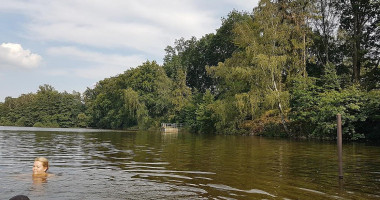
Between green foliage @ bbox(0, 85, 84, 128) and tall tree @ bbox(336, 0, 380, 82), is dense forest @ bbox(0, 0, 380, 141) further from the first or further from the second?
green foliage @ bbox(0, 85, 84, 128)

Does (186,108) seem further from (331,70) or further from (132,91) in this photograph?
(331,70)

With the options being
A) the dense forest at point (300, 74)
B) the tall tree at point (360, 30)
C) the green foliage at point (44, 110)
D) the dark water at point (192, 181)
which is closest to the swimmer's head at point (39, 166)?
the dark water at point (192, 181)

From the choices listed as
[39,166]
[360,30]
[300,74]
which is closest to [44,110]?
[300,74]

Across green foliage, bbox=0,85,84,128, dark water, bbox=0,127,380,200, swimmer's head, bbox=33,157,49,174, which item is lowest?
dark water, bbox=0,127,380,200

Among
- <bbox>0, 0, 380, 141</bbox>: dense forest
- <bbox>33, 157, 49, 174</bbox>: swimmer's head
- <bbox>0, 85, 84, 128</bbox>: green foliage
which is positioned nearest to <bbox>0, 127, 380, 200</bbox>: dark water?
<bbox>33, 157, 49, 174</bbox>: swimmer's head

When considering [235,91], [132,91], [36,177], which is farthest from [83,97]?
[36,177]

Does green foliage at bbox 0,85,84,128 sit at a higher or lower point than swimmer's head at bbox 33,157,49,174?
higher

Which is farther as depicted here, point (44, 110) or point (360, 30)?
point (44, 110)

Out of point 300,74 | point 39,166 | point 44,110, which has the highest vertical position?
point 300,74

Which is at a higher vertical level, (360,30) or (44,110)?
(360,30)

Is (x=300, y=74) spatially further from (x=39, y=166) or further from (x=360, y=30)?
(x=39, y=166)

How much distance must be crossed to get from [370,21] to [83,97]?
9394 centimetres

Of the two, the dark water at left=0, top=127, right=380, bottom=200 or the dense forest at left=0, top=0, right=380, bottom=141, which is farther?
the dense forest at left=0, top=0, right=380, bottom=141

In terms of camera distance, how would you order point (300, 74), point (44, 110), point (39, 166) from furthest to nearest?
point (44, 110)
point (300, 74)
point (39, 166)
